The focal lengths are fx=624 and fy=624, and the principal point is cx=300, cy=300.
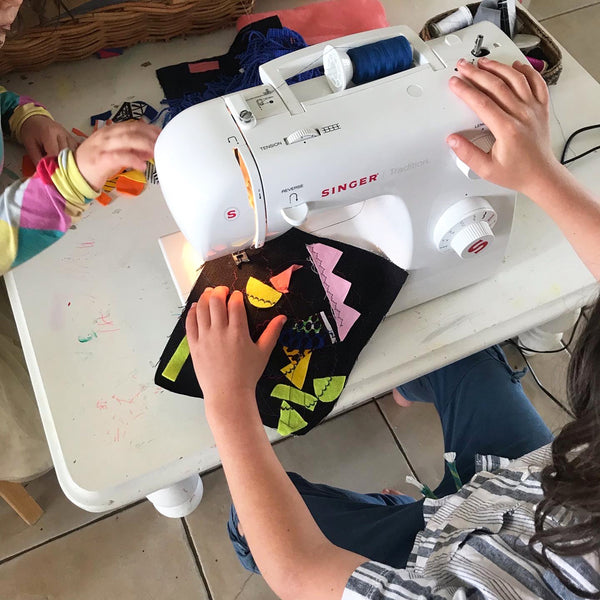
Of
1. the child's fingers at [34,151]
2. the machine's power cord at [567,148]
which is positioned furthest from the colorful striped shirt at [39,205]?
the machine's power cord at [567,148]

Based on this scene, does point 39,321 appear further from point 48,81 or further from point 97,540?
point 97,540

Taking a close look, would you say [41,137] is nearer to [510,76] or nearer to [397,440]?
[510,76]

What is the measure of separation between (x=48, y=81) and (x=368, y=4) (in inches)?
22.2

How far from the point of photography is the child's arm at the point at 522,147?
26.1 inches

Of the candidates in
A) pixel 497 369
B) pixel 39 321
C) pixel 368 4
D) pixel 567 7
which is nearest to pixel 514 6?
pixel 368 4

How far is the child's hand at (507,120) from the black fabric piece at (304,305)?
18 cm

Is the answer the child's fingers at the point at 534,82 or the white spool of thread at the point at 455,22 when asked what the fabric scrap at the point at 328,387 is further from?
the white spool of thread at the point at 455,22

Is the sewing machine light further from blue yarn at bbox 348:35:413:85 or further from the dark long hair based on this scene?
the dark long hair

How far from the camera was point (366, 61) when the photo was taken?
658 mm

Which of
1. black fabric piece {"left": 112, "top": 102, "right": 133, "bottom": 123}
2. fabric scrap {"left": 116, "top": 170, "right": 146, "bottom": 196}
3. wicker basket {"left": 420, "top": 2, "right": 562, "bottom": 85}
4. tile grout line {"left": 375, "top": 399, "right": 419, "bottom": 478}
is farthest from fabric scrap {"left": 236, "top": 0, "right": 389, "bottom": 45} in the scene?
tile grout line {"left": 375, "top": 399, "right": 419, "bottom": 478}

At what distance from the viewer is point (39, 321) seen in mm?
812

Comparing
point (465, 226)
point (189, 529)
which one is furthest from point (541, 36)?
point (189, 529)

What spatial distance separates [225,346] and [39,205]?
0.32 metres

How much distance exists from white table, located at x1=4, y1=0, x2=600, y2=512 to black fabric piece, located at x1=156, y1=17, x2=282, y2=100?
6.1 inches
